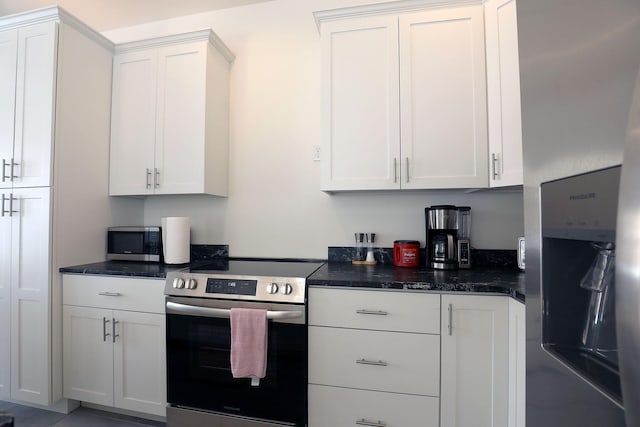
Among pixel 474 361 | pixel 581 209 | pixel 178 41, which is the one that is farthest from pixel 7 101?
pixel 474 361

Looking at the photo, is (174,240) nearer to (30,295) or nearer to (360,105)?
(30,295)

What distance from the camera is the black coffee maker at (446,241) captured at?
6.16 feet

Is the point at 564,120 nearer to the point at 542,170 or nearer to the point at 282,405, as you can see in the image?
the point at 542,170

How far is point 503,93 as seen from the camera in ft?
5.49

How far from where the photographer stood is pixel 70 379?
1974 millimetres

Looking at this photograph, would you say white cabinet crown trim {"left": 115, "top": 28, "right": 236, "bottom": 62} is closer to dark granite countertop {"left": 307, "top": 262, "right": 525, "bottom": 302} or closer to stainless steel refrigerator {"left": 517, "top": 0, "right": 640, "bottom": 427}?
dark granite countertop {"left": 307, "top": 262, "right": 525, "bottom": 302}

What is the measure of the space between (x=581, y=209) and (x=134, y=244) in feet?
8.05

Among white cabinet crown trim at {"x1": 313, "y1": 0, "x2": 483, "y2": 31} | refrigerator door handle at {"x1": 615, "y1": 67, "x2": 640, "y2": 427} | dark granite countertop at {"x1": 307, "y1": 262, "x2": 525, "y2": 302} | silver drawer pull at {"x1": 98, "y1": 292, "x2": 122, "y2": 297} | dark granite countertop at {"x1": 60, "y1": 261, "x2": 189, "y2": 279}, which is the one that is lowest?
silver drawer pull at {"x1": 98, "y1": 292, "x2": 122, "y2": 297}

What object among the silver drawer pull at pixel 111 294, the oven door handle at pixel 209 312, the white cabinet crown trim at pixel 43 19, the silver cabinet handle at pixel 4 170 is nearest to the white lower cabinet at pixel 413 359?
the oven door handle at pixel 209 312

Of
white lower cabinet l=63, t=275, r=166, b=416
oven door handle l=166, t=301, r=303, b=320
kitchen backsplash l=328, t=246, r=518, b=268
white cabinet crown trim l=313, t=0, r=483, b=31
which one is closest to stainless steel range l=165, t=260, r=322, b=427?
oven door handle l=166, t=301, r=303, b=320

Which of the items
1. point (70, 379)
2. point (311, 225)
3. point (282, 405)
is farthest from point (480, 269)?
point (70, 379)

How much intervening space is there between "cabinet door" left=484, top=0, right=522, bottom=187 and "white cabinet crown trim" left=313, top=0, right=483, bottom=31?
190mm

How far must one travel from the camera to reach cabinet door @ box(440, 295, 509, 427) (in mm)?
1418

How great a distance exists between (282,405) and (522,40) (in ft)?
5.60
